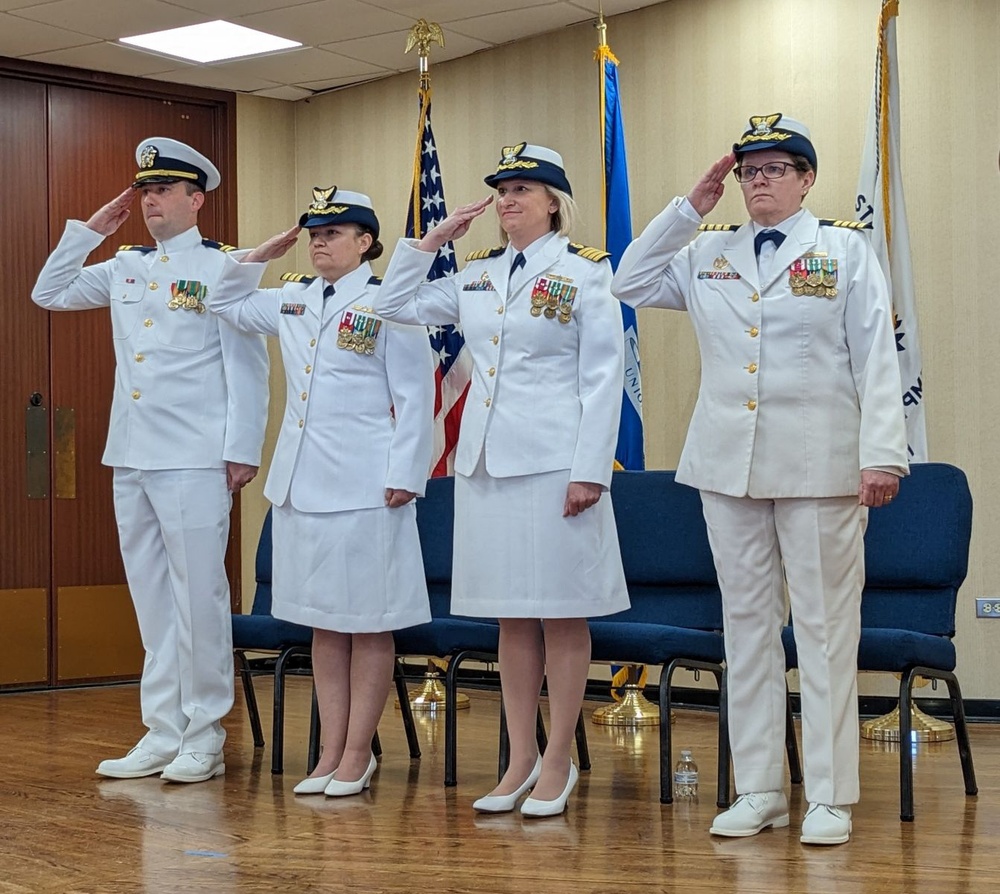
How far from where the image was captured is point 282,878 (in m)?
3.12

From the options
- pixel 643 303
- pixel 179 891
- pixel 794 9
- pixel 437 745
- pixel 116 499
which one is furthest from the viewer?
pixel 794 9

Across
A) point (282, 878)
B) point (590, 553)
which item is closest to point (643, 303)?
point (590, 553)

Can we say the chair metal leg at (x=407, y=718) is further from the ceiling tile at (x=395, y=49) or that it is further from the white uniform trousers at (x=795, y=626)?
the ceiling tile at (x=395, y=49)

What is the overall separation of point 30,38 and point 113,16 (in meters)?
0.50

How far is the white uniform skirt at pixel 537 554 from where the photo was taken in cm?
375

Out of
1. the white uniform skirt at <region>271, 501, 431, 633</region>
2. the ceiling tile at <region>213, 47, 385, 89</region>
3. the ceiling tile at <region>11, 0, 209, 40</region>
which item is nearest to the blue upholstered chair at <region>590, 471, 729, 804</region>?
the white uniform skirt at <region>271, 501, 431, 633</region>

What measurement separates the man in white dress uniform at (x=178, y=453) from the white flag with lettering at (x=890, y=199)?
236 centimetres

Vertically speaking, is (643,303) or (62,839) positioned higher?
(643,303)

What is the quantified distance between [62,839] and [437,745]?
1811 millimetres

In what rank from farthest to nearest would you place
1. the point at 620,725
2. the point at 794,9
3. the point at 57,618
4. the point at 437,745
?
the point at 57,618 < the point at 794,9 < the point at 620,725 < the point at 437,745

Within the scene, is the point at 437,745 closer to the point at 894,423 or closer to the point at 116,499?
the point at 116,499

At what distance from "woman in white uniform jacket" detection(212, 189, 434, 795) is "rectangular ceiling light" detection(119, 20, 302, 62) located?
9.63 ft

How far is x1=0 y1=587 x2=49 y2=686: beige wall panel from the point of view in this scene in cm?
698

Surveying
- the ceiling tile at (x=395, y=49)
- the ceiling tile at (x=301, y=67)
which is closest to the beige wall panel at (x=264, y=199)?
the ceiling tile at (x=301, y=67)
